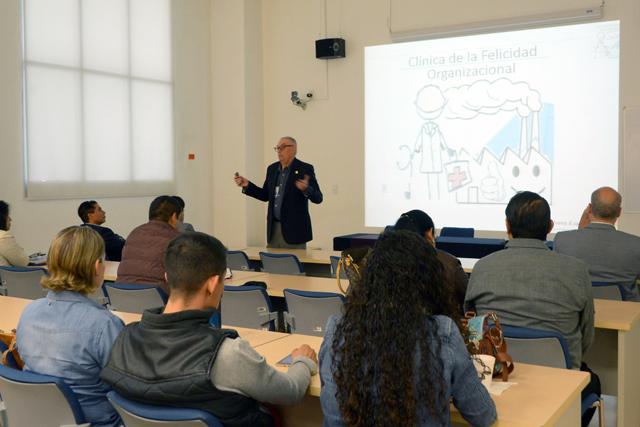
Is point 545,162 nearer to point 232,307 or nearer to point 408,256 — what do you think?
point 232,307

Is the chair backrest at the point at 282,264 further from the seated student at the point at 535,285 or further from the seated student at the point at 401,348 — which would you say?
the seated student at the point at 401,348

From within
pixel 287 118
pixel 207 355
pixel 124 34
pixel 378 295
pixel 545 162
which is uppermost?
pixel 124 34

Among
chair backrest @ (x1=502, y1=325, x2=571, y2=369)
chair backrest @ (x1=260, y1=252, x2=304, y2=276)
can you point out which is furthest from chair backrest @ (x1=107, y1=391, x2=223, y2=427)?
chair backrest @ (x1=260, y1=252, x2=304, y2=276)

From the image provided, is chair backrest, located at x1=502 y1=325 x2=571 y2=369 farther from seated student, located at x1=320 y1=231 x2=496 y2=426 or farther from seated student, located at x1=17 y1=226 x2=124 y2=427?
seated student, located at x1=17 y1=226 x2=124 y2=427

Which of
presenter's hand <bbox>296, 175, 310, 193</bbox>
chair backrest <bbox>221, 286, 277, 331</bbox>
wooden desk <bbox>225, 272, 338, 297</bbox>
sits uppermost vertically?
presenter's hand <bbox>296, 175, 310, 193</bbox>

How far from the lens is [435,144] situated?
340 inches

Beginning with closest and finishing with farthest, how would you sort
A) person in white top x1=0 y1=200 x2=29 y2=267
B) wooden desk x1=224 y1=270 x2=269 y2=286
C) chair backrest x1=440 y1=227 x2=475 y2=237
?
1. wooden desk x1=224 y1=270 x2=269 y2=286
2. person in white top x1=0 y1=200 x2=29 y2=267
3. chair backrest x1=440 y1=227 x2=475 y2=237

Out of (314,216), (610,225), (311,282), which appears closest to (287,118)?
(314,216)

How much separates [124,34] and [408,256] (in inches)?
307

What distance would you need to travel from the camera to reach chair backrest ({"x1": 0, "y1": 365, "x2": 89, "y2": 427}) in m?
2.24

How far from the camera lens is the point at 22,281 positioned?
523 cm

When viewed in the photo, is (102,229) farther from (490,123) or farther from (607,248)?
(490,123)

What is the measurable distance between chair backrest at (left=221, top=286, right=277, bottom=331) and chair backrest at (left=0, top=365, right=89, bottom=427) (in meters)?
1.91

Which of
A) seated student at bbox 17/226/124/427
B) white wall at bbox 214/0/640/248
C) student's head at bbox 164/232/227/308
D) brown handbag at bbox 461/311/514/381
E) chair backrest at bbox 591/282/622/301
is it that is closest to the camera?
student's head at bbox 164/232/227/308
